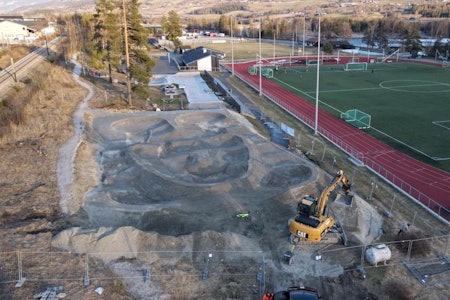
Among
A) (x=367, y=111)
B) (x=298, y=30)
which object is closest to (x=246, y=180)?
(x=367, y=111)

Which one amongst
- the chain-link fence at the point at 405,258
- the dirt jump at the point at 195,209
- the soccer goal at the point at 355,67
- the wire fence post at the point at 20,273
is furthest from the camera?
the soccer goal at the point at 355,67

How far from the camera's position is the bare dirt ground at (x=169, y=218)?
17.0m

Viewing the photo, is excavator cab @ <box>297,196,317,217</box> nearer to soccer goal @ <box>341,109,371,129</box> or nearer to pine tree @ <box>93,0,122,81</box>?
soccer goal @ <box>341,109,371,129</box>

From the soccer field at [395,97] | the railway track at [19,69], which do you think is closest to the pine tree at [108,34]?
the railway track at [19,69]

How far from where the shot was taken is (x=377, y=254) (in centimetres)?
1881

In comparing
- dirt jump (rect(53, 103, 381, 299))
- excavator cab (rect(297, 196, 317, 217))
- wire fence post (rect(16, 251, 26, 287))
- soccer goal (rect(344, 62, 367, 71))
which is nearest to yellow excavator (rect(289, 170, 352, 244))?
excavator cab (rect(297, 196, 317, 217))

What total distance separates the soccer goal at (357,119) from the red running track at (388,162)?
61cm

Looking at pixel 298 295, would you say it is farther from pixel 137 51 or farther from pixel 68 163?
pixel 137 51

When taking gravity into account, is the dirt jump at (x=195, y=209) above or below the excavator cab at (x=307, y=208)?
below

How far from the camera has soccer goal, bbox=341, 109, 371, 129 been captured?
4275 cm

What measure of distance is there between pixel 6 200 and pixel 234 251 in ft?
45.8

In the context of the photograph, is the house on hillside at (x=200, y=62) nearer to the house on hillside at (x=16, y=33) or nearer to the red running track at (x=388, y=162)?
the red running track at (x=388, y=162)

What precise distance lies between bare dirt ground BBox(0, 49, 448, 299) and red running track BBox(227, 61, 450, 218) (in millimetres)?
5528

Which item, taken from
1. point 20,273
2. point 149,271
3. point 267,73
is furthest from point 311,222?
point 267,73
